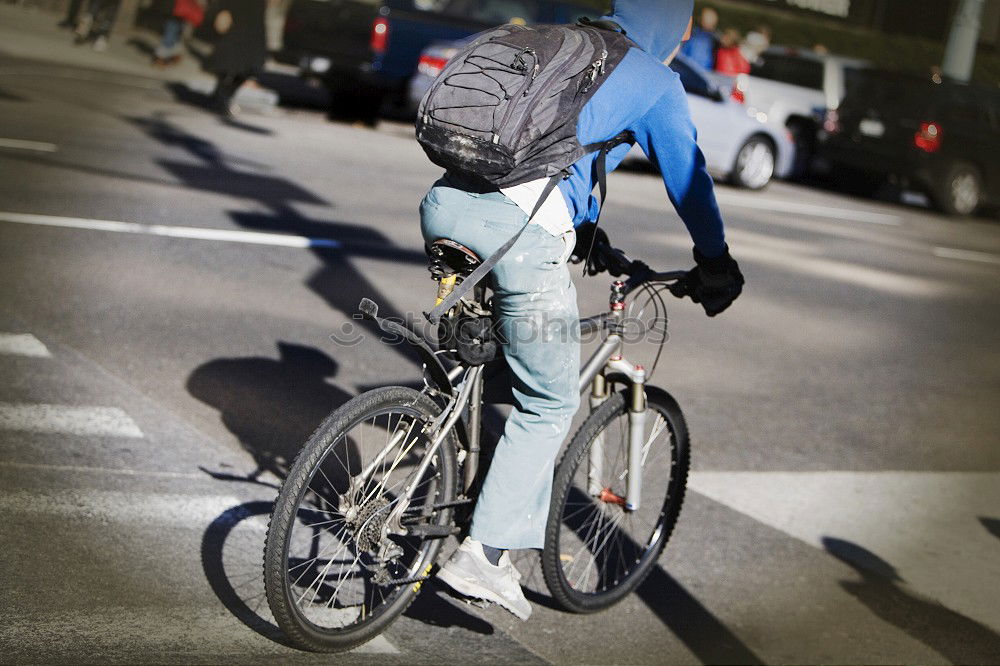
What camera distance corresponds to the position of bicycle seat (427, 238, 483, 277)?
11.3 feet

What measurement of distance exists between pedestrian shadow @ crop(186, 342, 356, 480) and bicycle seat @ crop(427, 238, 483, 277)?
1.58 metres

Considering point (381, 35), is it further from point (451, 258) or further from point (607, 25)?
point (451, 258)

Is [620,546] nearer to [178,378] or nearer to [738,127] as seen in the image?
[178,378]

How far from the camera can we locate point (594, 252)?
4039 mm

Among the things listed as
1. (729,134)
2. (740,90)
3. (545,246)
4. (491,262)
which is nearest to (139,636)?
(491,262)

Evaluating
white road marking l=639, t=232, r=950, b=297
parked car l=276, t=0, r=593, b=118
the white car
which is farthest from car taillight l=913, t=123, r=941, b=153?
white road marking l=639, t=232, r=950, b=297

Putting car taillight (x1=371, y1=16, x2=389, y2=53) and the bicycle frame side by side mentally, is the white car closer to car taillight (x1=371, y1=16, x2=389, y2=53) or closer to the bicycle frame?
car taillight (x1=371, y1=16, x2=389, y2=53)

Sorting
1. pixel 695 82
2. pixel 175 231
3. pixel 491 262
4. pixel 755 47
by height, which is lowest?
pixel 175 231

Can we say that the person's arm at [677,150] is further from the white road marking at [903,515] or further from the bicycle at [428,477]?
the white road marking at [903,515]

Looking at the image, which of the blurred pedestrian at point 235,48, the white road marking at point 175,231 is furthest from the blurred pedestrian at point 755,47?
the white road marking at point 175,231

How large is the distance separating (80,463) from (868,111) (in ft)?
49.4

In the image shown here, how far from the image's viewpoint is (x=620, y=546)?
439 cm

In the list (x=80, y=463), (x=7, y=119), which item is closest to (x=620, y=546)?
(x=80, y=463)

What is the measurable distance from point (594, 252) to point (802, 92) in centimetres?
1575
